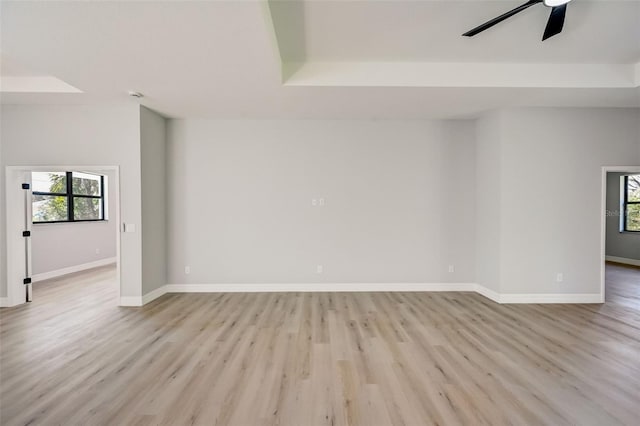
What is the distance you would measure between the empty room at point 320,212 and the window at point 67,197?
0.06 meters

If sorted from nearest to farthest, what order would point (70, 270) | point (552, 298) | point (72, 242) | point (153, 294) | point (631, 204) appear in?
point (552, 298) → point (153, 294) → point (70, 270) → point (72, 242) → point (631, 204)

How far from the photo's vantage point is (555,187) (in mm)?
4207

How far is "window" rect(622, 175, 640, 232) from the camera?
22.0 ft

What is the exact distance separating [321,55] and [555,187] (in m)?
3.87

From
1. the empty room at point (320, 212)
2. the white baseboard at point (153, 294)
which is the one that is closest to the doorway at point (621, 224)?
the empty room at point (320, 212)

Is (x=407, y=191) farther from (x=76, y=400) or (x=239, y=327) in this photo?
(x=76, y=400)

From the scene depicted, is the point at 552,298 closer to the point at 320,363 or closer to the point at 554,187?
the point at 554,187

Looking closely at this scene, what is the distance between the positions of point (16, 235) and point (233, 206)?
3060 millimetres

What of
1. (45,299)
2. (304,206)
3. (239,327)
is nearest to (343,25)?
(304,206)

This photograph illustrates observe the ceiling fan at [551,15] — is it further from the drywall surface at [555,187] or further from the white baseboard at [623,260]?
the white baseboard at [623,260]

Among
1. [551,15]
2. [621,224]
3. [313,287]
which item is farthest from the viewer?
[621,224]

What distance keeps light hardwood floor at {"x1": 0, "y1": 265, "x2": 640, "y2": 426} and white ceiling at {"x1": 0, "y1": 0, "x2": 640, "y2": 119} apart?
9.28 ft

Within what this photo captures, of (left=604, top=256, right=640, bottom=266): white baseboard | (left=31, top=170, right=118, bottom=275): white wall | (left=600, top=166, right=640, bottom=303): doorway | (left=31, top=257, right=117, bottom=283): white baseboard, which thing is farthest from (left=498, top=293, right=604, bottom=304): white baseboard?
(left=31, top=257, right=117, bottom=283): white baseboard

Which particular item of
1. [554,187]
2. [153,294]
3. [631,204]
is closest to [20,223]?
[153,294]
